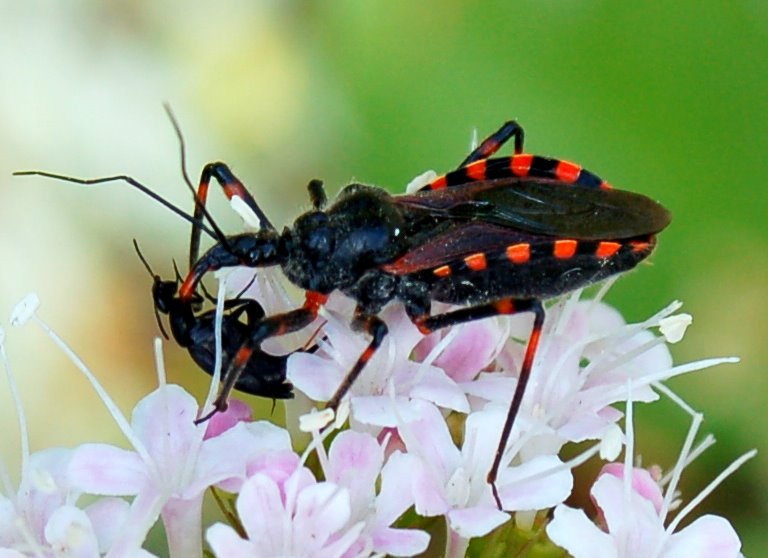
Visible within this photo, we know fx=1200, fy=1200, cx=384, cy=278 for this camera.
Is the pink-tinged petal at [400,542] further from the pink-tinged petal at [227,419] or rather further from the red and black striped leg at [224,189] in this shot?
the red and black striped leg at [224,189]

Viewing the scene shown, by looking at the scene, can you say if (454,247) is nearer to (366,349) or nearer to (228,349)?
(366,349)

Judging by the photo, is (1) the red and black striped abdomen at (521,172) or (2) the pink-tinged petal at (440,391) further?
(1) the red and black striped abdomen at (521,172)

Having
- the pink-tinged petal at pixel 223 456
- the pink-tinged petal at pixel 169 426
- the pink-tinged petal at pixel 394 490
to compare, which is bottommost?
the pink-tinged petal at pixel 394 490

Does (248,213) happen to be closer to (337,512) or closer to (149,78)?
(337,512)

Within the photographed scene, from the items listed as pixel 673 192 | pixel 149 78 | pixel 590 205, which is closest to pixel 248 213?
pixel 590 205

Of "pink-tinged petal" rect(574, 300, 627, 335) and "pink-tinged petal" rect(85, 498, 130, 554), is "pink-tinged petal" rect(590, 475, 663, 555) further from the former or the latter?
"pink-tinged petal" rect(85, 498, 130, 554)

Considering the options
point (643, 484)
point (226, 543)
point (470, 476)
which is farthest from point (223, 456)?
point (643, 484)

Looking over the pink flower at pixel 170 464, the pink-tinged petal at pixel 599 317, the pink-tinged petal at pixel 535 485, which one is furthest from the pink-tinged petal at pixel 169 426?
the pink-tinged petal at pixel 599 317
